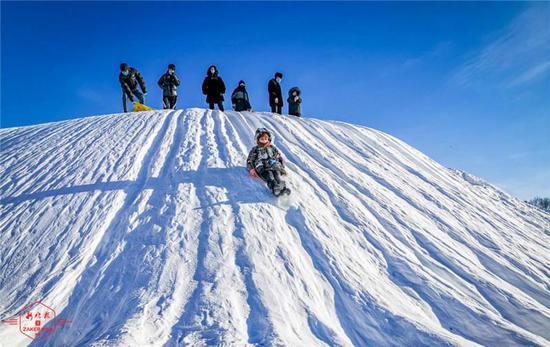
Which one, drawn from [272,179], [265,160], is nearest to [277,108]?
[265,160]

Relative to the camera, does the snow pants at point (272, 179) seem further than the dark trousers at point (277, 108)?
No

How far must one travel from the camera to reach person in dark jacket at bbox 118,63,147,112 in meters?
7.59

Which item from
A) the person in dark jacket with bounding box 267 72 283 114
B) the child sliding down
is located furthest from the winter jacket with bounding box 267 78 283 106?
the child sliding down

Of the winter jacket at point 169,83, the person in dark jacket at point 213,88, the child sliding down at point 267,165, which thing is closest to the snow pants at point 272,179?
the child sliding down at point 267,165

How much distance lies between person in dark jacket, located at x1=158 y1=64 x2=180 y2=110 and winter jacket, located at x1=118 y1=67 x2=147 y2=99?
60 cm

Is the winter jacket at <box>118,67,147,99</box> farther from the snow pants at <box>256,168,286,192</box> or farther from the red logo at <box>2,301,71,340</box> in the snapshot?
the red logo at <box>2,301,71,340</box>

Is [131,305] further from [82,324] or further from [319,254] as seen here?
[319,254]

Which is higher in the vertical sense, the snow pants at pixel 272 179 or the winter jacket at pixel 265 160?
the winter jacket at pixel 265 160

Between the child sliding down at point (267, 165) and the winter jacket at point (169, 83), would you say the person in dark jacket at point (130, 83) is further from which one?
the child sliding down at point (267, 165)

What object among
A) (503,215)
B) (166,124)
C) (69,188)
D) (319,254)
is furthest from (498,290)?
(166,124)

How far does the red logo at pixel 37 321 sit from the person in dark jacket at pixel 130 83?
685cm

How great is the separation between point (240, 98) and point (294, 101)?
70.7 inches

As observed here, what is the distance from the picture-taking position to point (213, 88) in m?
8.17

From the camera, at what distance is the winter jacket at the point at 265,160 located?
13.1 feet
